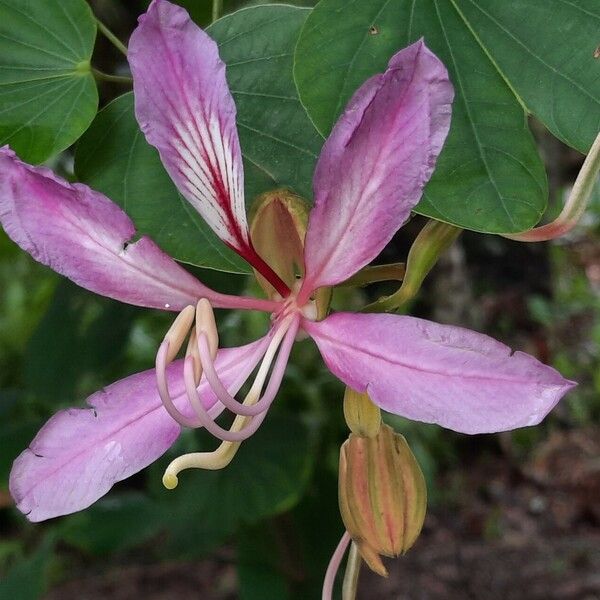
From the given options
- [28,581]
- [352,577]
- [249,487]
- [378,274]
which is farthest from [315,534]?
[378,274]

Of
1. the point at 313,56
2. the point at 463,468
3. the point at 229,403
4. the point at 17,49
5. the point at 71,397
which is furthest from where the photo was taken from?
the point at 463,468

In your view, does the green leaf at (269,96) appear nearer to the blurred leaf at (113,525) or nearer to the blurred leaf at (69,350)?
the blurred leaf at (69,350)

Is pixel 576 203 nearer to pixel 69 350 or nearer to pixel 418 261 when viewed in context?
pixel 418 261

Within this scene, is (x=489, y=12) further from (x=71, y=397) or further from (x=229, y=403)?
(x=71, y=397)

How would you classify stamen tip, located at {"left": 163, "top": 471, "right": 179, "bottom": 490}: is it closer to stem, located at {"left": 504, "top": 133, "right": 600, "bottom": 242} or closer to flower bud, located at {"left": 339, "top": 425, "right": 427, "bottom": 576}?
flower bud, located at {"left": 339, "top": 425, "right": 427, "bottom": 576}

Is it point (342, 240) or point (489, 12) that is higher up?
point (489, 12)

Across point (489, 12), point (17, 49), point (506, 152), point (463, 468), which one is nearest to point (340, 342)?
point (506, 152)

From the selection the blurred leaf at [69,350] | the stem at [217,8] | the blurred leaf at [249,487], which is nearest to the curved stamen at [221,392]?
the stem at [217,8]
